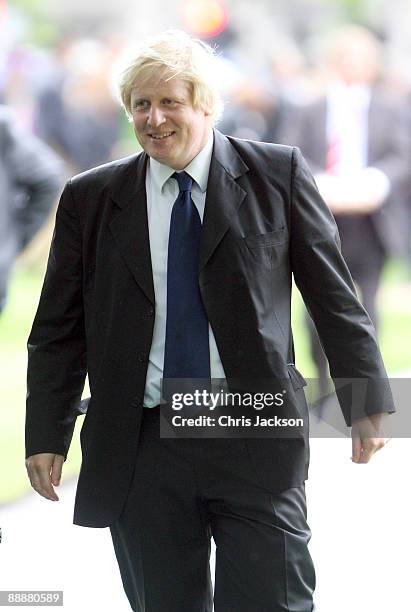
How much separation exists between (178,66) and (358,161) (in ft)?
13.0

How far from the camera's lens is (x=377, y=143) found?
6238 millimetres

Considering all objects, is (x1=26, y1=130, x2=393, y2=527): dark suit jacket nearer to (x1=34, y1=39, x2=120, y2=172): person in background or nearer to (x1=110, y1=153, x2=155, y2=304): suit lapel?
(x1=110, y1=153, x2=155, y2=304): suit lapel

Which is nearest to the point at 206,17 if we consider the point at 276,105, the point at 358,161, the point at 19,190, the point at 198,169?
the point at 276,105

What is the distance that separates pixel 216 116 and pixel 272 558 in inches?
33.1

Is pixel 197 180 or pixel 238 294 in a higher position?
pixel 197 180

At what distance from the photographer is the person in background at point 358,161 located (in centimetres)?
616

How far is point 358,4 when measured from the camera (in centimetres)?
777

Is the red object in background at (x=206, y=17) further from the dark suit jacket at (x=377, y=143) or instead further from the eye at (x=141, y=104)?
the eye at (x=141, y=104)

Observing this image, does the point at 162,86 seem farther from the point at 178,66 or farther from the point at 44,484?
the point at 44,484

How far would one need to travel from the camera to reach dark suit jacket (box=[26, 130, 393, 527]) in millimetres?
2467

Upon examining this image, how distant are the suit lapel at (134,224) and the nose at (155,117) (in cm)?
17

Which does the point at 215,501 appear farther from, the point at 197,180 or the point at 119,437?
the point at 197,180

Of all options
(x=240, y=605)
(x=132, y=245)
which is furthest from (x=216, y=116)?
(x=240, y=605)

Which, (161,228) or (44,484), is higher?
(161,228)
